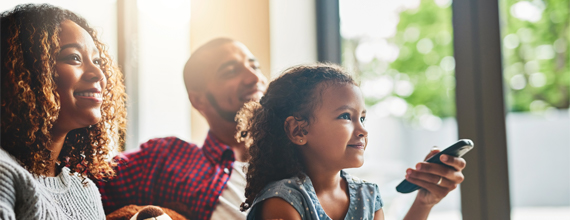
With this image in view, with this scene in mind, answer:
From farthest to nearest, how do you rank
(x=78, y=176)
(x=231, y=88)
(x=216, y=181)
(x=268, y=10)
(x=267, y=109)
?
(x=268, y=10), (x=231, y=88), (x=216, y=181), (x=267, y=109), (x=78, y=176)

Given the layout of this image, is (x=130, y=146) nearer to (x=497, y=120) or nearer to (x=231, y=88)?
(x=231, y=88)

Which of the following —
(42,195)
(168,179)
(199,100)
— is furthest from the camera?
(199,100)

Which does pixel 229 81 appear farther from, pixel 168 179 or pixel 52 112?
pixel 52 112

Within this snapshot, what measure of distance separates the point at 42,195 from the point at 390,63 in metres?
2.87

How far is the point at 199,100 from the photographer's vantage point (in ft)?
4.08

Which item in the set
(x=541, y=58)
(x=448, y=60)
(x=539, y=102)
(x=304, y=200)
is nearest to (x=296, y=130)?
(x=304, y=200)

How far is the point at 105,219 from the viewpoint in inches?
33.8

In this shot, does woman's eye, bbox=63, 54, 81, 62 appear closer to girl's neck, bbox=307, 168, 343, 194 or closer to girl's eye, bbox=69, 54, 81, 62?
girl's eye, bbox=69, 54, 81, 62

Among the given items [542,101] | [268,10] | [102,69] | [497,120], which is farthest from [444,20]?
[102,69]

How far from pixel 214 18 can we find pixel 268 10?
281 millimetres

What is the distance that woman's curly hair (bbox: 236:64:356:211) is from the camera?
874mm

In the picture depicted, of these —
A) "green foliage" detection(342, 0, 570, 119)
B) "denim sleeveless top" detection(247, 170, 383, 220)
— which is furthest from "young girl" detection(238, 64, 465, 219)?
"green foliage" detection(342, 0, 570, 119)

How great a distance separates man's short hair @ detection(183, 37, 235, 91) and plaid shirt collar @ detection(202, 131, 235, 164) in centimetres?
17

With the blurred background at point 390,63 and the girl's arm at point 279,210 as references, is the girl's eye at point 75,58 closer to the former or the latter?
the blurred background at point 390,63
